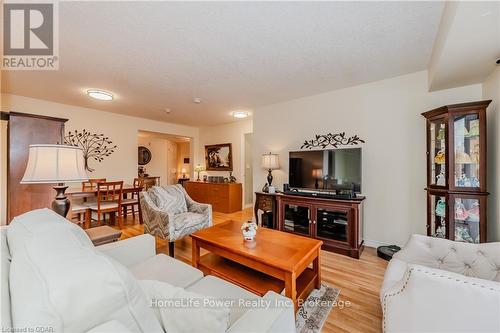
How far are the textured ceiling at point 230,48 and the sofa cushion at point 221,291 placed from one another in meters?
1.98

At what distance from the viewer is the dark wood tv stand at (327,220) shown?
271 centimetres

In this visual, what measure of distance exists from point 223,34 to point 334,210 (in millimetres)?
2468

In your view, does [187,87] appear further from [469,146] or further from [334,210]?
[469,146]

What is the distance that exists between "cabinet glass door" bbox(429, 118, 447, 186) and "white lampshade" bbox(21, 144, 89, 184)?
3411 mm

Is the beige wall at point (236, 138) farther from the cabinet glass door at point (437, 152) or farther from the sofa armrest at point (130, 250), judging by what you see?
the sofa armrest at point (130, 250)

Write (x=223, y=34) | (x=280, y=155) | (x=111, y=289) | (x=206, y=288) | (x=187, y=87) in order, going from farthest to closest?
(x=280, y=155) → (x=187, y=87) → (x=223, y=34) → (x=206, y=288) → (x=111, y=289)

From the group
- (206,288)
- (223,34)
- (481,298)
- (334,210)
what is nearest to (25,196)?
(206,288)

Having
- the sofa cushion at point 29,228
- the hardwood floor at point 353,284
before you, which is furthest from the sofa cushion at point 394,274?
the sofa cushion at point 29,228

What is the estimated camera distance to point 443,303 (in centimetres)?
95

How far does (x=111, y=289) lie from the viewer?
1.97 ft

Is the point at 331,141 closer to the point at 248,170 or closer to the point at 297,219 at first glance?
the point at 297,219

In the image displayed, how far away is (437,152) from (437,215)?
72 centimetres

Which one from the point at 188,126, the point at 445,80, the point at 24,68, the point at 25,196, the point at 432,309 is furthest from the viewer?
the point at 188,126

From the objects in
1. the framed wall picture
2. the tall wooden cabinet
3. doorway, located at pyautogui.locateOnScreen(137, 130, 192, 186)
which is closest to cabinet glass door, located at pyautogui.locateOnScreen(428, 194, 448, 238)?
the framed wall picture
